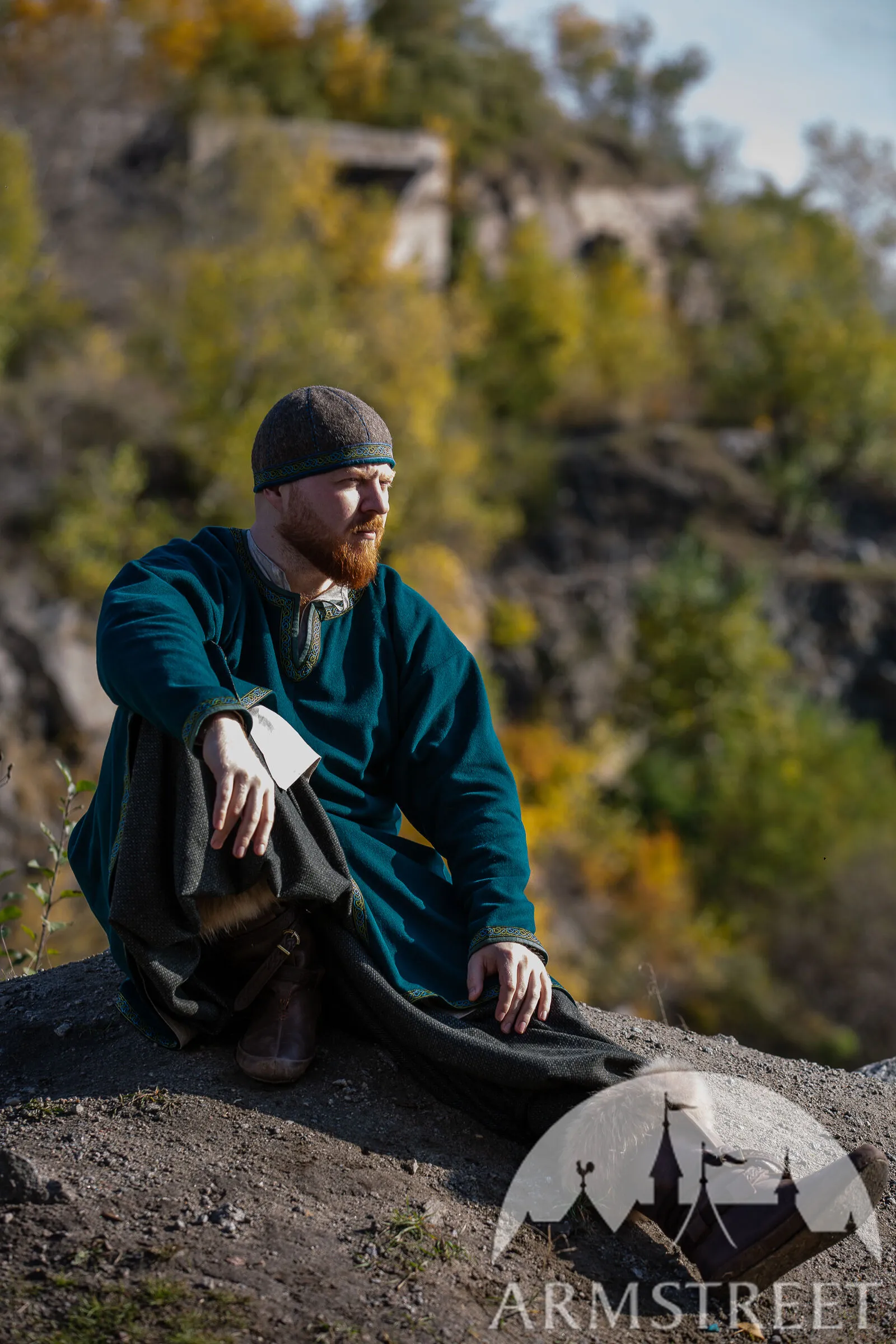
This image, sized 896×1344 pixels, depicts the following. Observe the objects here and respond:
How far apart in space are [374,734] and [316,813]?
359mm

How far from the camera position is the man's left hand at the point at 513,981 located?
298cm

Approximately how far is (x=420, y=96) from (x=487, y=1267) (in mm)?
47871

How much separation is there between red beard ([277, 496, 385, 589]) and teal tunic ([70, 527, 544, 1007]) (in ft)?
0.35

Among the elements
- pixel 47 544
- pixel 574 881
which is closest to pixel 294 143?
pixel 47 544

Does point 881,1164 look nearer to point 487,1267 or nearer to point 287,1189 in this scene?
point 487,1267

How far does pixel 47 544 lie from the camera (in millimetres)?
25531

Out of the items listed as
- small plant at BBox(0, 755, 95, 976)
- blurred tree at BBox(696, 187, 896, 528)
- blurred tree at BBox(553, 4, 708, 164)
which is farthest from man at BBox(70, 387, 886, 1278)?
blurred tree at BBox(553, 4, 708, 164)

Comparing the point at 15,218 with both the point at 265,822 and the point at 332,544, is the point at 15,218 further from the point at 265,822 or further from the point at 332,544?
the point at 265,822

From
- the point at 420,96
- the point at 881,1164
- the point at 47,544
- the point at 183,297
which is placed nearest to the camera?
the point at 881,1164

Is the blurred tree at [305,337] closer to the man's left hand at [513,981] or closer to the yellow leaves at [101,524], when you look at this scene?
the yellow leaves at [101,524]

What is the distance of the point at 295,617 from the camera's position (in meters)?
3.28

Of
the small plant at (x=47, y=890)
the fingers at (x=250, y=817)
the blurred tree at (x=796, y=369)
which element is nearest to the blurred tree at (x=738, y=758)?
the blurred tree at (x=796, y=369)

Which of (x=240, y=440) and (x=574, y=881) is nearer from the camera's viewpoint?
(x=240, y=440)

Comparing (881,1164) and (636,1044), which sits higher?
(881,1164)
